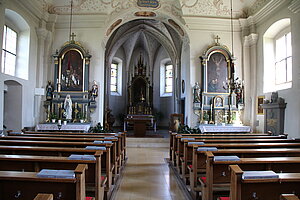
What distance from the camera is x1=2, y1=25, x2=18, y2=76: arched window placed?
29.7 feet

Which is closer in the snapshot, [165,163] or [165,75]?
[165,163]

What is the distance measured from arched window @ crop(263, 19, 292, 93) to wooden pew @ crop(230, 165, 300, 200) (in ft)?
27.7

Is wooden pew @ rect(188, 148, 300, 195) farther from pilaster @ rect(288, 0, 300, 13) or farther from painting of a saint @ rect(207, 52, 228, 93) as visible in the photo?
painting of a saint @ rect(207, 52, 228, 93)

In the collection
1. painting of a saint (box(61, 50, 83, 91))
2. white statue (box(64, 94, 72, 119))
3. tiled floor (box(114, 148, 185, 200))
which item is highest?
painting of a saint (box(61, 50, 83, 91))

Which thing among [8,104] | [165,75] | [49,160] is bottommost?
[49,160]

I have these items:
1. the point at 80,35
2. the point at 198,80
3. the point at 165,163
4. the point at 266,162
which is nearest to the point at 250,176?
the point at 266,162

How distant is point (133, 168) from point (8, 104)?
6707mm

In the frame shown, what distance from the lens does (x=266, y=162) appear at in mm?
2906

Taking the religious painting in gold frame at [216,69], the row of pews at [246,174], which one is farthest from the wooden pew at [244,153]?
the religious painting in gold frame at [216,69]

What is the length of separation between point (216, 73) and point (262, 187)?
976cm

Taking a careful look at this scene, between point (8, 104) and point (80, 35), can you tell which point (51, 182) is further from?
point (80, 35)

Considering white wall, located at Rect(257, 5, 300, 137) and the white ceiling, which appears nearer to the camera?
→ white wall, located at Rect(257, 5, 300, 137)

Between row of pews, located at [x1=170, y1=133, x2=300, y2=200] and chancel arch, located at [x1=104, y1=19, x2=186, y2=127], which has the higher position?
chancel arch, located at [x1=104, y1=19, x2=186, y2=127]

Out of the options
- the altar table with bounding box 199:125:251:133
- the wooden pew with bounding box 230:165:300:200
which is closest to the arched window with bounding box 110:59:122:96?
the altar table with bounding box 199:125:251:133
